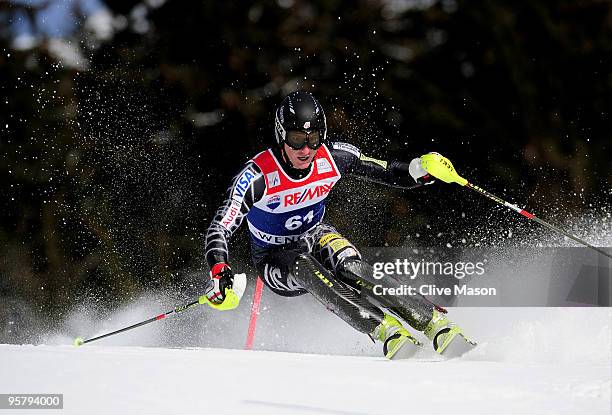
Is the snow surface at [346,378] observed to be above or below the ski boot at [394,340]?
above

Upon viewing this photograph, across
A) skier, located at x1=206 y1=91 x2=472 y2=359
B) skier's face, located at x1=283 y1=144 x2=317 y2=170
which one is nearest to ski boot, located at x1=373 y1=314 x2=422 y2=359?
skier, located at x1=206 y1=91 x2=472 y2=359

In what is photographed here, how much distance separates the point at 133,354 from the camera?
3.34 meters

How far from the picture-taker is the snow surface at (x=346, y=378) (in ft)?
6.89

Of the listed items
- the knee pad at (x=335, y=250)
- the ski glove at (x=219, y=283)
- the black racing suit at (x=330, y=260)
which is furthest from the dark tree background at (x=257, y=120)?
the ski glove at (x=219, y=283)

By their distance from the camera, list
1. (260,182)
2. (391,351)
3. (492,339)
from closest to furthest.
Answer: (391,351) < (492,339) < (260,182)

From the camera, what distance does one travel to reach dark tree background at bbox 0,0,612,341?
6387mm

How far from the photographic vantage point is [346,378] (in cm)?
253

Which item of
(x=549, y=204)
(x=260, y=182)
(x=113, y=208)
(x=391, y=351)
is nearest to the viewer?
(x=391, y=351)

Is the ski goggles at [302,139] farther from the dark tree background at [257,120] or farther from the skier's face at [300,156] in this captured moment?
the dark tree background at [257,120]

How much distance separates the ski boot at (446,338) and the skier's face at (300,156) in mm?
975

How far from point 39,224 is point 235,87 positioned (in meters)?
2.32

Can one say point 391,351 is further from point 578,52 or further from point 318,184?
point 578,52

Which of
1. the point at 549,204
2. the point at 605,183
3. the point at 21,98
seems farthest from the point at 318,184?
the point at 21,98

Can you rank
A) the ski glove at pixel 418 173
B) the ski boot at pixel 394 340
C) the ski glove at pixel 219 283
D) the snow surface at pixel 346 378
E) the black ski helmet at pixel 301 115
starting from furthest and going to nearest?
the ski glove at pixel 418 173 → the black ski helmet at pixel 301 115 → the ski glove at pixel 219 283 → the ski boot at pixel 394 340 → the snow surface at pixel 346 378
